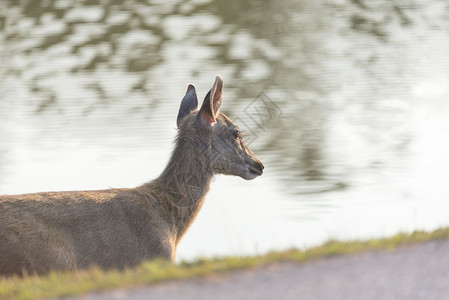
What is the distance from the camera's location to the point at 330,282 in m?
7.08

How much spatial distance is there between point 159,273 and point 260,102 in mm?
13154

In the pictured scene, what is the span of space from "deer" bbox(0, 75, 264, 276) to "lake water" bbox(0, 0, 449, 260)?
0.79m

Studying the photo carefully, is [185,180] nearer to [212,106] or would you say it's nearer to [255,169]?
[212,106]

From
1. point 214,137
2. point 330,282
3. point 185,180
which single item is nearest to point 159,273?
point 330,282

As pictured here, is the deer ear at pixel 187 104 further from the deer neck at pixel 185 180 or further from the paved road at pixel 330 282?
the paved road at pixel 330 282

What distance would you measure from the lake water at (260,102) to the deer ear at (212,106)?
134cm

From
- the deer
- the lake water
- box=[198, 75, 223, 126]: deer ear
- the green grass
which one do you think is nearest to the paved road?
the green grass

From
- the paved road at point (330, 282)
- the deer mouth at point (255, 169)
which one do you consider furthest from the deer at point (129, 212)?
the paved road at point (330, 282)

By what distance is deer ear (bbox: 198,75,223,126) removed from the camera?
1055 cm

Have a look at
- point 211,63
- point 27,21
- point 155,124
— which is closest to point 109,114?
point 155,124

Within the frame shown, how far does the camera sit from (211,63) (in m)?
24.0

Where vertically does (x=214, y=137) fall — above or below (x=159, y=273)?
below

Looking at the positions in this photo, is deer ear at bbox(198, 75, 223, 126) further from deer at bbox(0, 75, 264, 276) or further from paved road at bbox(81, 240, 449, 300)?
paved road at bbox(81, 240, 449, 300)

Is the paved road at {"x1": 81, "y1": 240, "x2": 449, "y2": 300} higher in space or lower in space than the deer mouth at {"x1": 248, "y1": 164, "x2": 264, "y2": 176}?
higher
